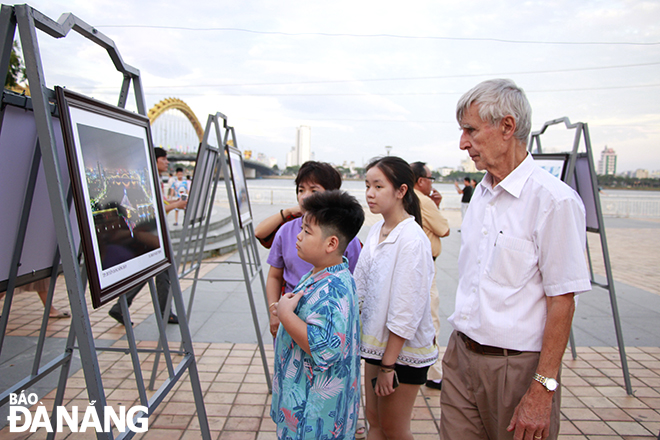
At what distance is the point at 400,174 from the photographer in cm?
201

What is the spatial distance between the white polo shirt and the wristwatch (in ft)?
0.34

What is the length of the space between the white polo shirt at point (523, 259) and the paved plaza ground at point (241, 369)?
1.51 metres

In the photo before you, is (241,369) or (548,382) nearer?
(548,382)

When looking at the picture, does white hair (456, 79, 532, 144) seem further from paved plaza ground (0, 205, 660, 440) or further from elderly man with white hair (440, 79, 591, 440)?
paved plaza ground (0, 205, 660, 440)

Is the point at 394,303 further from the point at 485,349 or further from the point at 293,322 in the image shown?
the point at 293,322

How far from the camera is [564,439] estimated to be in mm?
2537

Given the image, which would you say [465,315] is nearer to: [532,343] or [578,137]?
[532,343]

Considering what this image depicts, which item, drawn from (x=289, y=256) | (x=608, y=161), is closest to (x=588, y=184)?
(x=289, y=256)

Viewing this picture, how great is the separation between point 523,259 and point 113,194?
1570mm

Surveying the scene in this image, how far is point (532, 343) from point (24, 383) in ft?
6.79

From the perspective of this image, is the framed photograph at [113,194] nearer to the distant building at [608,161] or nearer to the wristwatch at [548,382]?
the wristwatch at [548,382]

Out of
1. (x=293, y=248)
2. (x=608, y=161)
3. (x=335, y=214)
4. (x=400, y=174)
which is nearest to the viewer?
(x=335, y=214)

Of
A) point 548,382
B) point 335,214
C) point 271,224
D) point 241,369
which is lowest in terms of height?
point 241,369

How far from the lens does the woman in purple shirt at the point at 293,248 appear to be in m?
2.14
